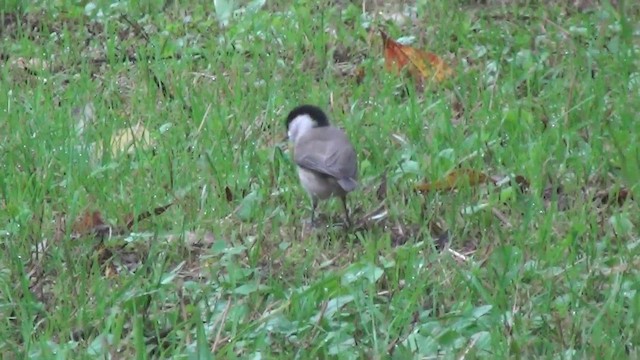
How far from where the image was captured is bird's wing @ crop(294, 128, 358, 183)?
6.24m

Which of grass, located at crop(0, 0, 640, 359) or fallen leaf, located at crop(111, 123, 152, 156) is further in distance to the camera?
fallen leaf, located at crop(111, 123, 152, 156)

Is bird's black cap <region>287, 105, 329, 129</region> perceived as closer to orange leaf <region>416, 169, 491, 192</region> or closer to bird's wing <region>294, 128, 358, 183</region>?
bird's wing <region>294, 128, 358, 183</region>

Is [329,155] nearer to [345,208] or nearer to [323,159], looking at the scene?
[323,159]

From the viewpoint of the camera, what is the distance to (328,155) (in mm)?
6336

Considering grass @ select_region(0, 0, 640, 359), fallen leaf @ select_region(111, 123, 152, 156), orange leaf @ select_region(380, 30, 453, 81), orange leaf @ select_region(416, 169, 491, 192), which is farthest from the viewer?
orange leaf @ select_region(380, 30, 453, 81)

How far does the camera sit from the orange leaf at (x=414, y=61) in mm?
7902

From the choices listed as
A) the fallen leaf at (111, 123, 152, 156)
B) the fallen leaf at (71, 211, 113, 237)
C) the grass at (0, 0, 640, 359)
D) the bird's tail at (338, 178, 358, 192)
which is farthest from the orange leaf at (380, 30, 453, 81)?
the fallen leaf at (71, 211, 113, 237)

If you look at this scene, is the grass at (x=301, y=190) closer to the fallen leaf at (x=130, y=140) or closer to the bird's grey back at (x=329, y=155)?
the fallen leaf at (x=130, y=140)

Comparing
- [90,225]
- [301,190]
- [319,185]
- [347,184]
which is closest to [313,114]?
[301,190]

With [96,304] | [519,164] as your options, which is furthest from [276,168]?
[96,304]

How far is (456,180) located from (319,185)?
660 mm

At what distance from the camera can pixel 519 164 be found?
21.8ft

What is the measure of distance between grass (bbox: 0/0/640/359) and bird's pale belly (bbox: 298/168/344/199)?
122mm

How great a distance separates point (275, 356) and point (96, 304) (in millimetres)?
814
